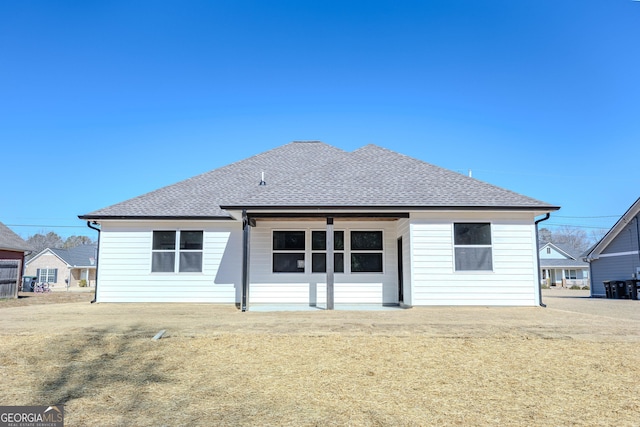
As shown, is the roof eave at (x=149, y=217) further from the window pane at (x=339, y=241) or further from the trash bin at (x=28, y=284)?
the trash bin at (x=28, y=284)

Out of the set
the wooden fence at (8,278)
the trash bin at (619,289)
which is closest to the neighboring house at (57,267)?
the wooden fence at (8,278)

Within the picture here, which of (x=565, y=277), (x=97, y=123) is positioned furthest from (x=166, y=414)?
(x=565, y=277)

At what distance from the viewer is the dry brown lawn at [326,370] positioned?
12.3ft

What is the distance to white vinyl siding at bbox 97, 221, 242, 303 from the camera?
13.0m

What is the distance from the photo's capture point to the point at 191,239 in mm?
13203

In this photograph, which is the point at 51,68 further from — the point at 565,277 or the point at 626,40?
the point at 565,277

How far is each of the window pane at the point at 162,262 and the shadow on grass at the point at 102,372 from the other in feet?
19.5

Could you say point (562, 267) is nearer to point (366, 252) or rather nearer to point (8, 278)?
A: point (366, 252)

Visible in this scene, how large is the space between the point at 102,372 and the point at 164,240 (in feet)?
27.9

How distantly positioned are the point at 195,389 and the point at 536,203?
34.5 feet

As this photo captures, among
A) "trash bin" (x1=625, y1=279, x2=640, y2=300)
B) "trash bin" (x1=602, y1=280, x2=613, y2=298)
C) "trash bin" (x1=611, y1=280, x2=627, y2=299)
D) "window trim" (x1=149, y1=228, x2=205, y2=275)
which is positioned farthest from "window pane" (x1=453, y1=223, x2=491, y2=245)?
"trash bin" (x1=602, y1=280, x2=613, y2=298)

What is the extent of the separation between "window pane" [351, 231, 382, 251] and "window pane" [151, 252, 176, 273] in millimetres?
5881

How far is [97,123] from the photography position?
21.8 m


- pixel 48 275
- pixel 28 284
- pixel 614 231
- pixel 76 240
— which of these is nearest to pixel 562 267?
pixel 614 231
